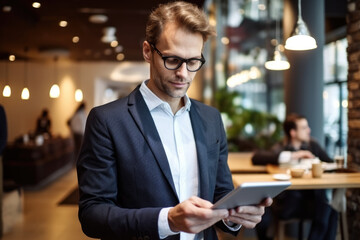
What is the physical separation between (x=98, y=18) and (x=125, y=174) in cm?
431

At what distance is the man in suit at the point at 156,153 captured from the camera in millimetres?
1216

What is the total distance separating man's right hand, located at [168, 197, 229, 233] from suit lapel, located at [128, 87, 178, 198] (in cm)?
23

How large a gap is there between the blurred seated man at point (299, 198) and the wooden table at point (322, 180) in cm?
38

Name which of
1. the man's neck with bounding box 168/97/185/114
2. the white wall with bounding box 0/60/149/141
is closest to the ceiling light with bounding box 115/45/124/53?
the white wall with bounding box 0/60/149/141

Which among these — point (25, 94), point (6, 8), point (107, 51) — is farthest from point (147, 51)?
point (107, 51)

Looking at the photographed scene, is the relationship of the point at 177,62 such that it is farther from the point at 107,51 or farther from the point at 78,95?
the point at 107,51

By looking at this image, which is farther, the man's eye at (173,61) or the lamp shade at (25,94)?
the lamp shade at (25,94)

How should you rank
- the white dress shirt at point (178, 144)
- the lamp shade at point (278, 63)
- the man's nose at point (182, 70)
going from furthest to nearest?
1. the lamp shade at point (278, 63)
2. the white dress shirt at point (178, 144)
3. the man's nose at point (182, 70)

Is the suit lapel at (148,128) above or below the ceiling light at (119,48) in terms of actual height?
below

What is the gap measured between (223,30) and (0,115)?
26.5 feet

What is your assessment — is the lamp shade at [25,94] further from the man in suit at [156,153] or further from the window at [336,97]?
the window at [336,97]

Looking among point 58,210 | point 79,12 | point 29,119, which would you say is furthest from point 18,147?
point 29,119

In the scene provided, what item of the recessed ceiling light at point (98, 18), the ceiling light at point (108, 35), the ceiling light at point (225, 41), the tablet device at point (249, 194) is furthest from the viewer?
the ceiling light at point (225, 41)

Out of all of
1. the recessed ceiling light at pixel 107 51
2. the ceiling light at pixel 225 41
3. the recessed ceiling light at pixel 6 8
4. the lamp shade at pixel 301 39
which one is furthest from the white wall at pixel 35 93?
the ceiling light at pixel 225 41
